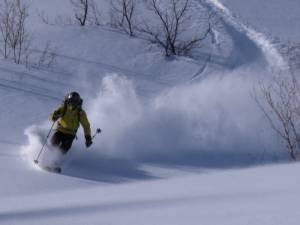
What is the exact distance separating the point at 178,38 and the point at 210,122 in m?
5.51

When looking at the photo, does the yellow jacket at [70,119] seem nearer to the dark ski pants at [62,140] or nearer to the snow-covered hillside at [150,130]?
the dark ski pants at [62,140]

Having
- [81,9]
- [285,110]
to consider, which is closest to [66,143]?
[285,110]

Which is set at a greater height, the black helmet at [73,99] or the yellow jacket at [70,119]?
the black helmet at [73,99]

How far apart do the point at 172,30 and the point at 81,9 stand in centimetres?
320

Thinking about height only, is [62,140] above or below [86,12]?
below

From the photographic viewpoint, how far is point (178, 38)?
19.4m

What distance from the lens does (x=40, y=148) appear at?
11.6 meters

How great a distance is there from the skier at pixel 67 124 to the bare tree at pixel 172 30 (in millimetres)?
7330

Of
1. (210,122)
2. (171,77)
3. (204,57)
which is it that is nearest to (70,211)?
(210,122)

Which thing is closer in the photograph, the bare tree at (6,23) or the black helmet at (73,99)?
the black helmet at (73,99)

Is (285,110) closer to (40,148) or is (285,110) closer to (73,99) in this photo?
(73,99)

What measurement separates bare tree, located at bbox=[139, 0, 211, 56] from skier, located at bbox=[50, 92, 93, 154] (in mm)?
7330

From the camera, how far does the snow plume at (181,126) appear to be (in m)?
13.2

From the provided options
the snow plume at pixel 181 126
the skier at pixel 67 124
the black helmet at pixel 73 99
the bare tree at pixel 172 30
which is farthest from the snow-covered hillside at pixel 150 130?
the black helmet at pixel 73 99
